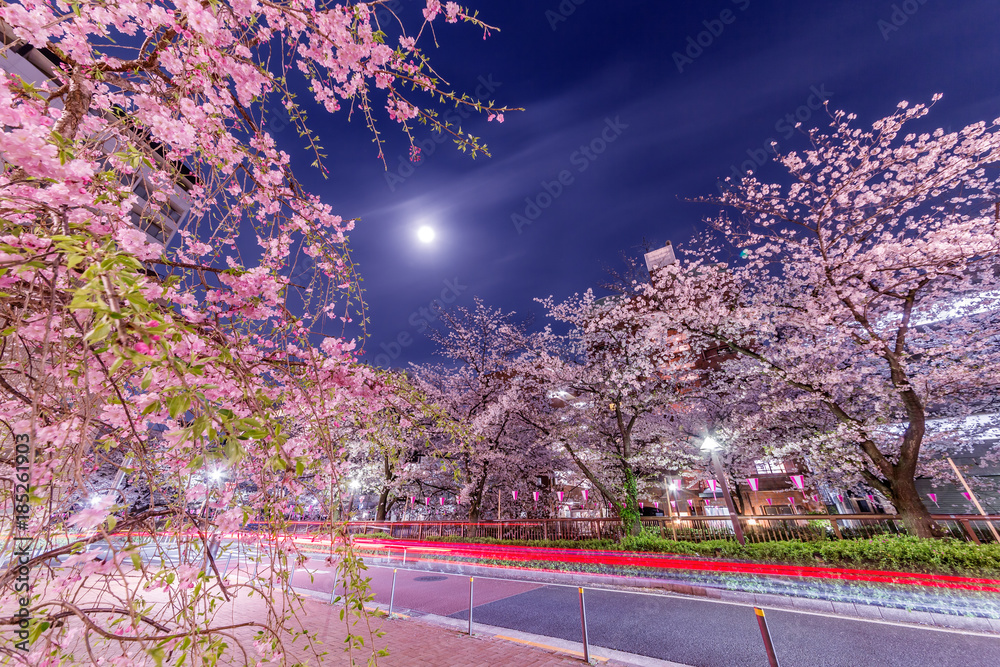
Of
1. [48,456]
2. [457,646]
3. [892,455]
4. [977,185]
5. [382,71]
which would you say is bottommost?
[457,646]

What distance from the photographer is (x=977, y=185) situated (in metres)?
12.5

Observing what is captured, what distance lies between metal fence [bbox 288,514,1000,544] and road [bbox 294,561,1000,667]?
5196 mm

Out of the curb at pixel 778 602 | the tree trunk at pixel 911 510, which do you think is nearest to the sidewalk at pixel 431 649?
the curb at pixel 778 602

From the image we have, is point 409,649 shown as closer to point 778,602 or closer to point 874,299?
point 778,602

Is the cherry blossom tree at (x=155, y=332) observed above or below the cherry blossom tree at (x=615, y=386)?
below

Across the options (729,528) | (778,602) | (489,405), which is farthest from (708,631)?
(489,405)

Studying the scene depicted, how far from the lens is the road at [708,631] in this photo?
604 cm

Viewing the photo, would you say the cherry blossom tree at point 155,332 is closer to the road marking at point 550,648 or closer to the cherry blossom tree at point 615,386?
the road marking at point 550,648

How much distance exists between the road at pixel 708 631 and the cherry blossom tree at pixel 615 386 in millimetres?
7506

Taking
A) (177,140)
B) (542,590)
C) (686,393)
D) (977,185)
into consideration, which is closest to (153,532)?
(177,140)

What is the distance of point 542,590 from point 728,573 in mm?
5239

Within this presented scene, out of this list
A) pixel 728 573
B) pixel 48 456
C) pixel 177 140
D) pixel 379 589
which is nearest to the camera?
pixel 48 456

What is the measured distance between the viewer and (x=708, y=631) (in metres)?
7.35

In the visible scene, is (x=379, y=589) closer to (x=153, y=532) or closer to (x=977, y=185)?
(x=153, y=532)
